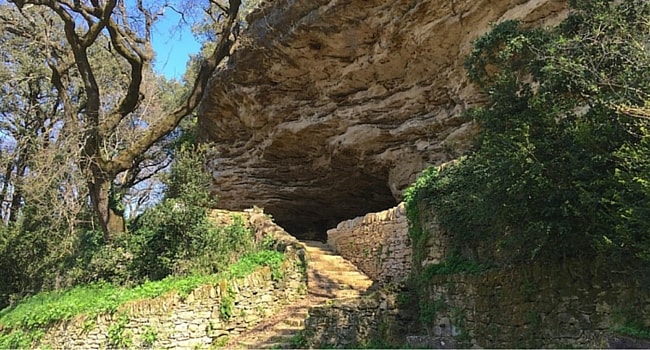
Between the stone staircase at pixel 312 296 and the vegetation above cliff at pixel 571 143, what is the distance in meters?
3.70

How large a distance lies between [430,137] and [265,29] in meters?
6.42

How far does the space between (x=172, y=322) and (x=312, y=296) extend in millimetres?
2932

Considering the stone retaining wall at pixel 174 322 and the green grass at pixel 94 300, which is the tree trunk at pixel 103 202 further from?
the stone retaining wall at pixel 174 322

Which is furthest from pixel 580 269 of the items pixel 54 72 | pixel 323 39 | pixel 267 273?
pixel 54 72

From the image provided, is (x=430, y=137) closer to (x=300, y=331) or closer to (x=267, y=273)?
(x=267, y=273)

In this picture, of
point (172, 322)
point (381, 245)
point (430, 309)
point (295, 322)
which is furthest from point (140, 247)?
point (430, 309)

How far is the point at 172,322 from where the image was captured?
8.38m

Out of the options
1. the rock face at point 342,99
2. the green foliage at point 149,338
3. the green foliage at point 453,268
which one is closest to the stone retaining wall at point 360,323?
the green foliage at point 453,268

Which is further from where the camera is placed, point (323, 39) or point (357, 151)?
point (357, 151)

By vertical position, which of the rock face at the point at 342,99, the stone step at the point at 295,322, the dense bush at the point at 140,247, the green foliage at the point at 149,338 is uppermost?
the rock face at the point at 342,99

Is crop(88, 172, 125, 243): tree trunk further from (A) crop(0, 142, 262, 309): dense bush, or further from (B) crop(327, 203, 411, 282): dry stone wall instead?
(B) crop(327, 203, 411, 282): dry stone wall

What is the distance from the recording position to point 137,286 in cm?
978

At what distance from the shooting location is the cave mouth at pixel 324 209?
19516 millimetres

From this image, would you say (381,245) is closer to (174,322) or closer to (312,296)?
(312,296)
